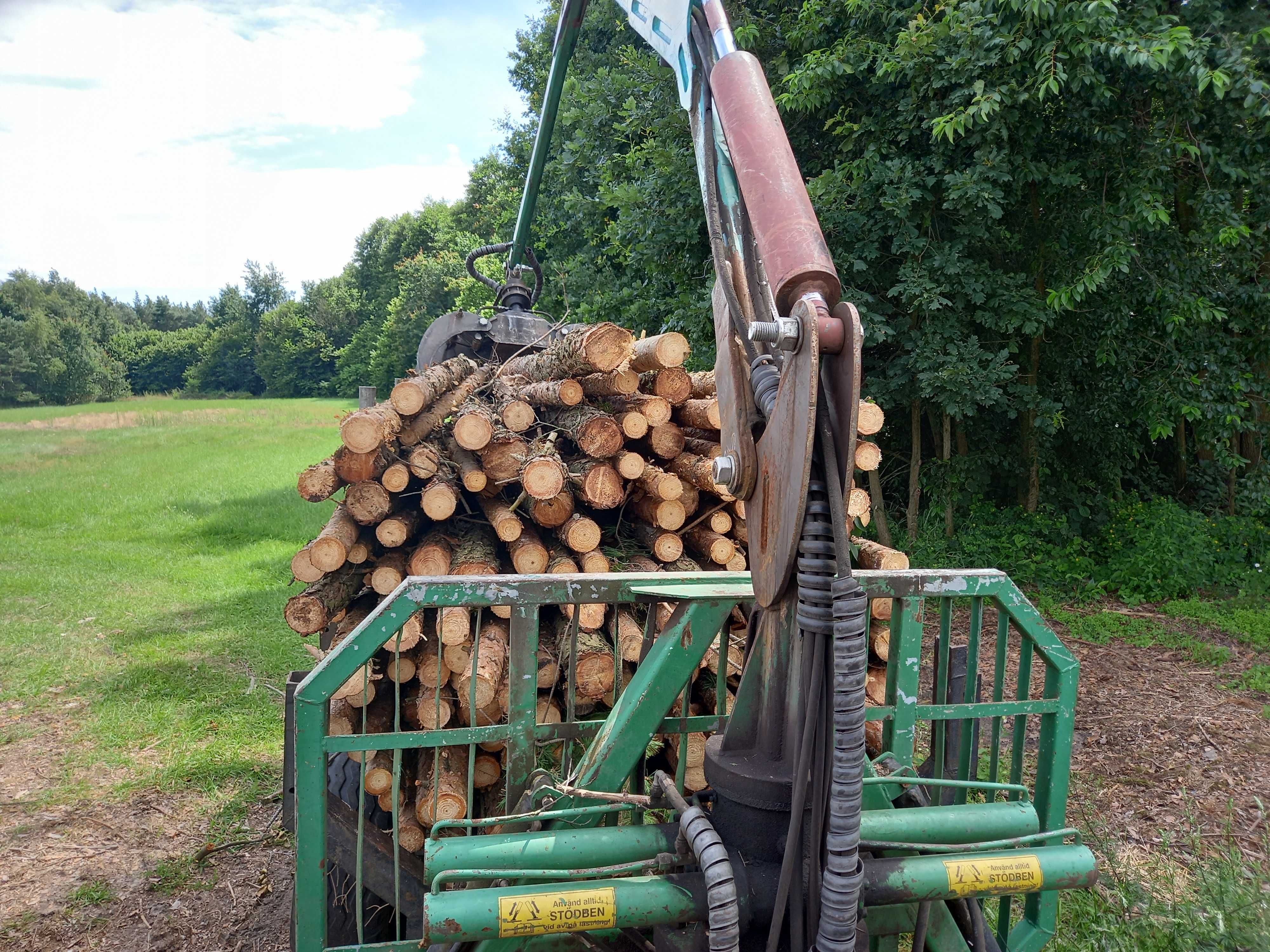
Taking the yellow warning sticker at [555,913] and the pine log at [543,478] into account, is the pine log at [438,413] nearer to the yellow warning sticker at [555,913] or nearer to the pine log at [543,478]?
the pine log at [543,478]

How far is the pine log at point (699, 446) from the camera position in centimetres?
406

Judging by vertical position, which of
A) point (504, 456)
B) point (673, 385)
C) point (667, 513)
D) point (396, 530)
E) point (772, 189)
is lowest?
point (396, 530)

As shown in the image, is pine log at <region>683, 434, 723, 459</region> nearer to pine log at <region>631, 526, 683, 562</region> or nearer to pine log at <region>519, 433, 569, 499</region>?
pine log at <region>631, 526, 683, 562</region>

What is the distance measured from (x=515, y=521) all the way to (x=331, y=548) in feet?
2.49

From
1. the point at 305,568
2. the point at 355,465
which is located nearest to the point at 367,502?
A: the point at 355,465

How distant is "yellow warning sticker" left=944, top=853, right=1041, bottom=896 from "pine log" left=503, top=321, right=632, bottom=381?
2713mm

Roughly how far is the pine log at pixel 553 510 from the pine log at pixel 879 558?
4.69 ft

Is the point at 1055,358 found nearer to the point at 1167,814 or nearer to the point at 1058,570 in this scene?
the point at 1058,570

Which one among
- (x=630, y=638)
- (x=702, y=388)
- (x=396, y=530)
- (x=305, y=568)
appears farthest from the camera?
(x=702, y=388)

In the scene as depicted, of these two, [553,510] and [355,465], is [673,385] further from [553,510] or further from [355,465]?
[355,465]

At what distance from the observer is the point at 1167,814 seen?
421 centimetres

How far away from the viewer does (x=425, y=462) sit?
3869 mm

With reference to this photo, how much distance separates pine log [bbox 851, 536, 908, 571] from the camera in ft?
12.7

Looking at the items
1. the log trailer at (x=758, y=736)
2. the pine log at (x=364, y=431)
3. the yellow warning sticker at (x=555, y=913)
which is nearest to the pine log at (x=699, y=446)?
the pine log at (x=364, y=431)
